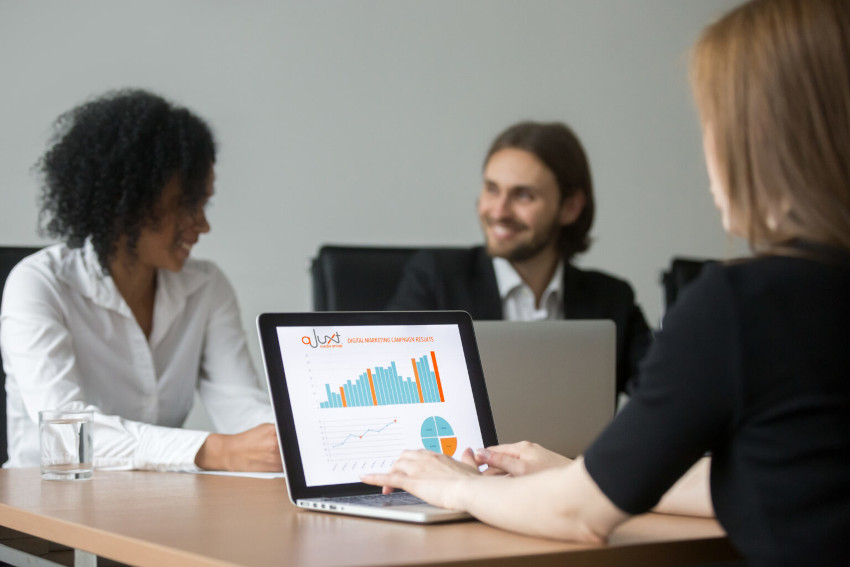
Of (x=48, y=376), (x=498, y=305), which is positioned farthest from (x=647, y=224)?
(x=48, y=376)

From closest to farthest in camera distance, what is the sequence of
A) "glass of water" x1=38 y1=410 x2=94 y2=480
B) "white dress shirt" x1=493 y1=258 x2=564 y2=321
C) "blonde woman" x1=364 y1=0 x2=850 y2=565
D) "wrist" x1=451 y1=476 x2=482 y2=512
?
"blonde woman" x1=364 y1=0 x2=850 y2=565 → "wrist" x1=451 y1=476 x2=482 y2=512 → "glass of water" x1=38 y1=410 x2=94 y2=480 → "white dress shirt" x1=493 y1=258 x2=564 y2=321

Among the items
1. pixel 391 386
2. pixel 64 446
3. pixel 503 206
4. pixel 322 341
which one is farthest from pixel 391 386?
pixel 503 206

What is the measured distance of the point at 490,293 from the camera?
256 cm

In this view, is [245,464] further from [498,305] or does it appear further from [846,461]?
[498,305]

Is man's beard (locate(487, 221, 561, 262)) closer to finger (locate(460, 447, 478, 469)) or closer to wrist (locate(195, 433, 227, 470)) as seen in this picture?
wrist (locate(195, 433, 227, 470))

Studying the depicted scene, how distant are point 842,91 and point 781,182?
0.27 feet

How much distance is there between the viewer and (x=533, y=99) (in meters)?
3.69

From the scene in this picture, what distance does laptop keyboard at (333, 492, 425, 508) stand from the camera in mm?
1021

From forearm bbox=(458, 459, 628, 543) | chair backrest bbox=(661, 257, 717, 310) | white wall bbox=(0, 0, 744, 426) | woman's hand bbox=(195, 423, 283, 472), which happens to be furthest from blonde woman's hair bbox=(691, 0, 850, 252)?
white wall bbox=(0, 0, 744, 426)

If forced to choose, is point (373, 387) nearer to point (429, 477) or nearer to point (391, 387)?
point (391, 387)

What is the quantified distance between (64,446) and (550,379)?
727 mm

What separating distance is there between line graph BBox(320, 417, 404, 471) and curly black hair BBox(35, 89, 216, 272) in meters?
1.15

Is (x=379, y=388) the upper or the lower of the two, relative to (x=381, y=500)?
upper

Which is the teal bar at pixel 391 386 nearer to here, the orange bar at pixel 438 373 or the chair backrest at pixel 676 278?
the orange bar at pixel 438 373
